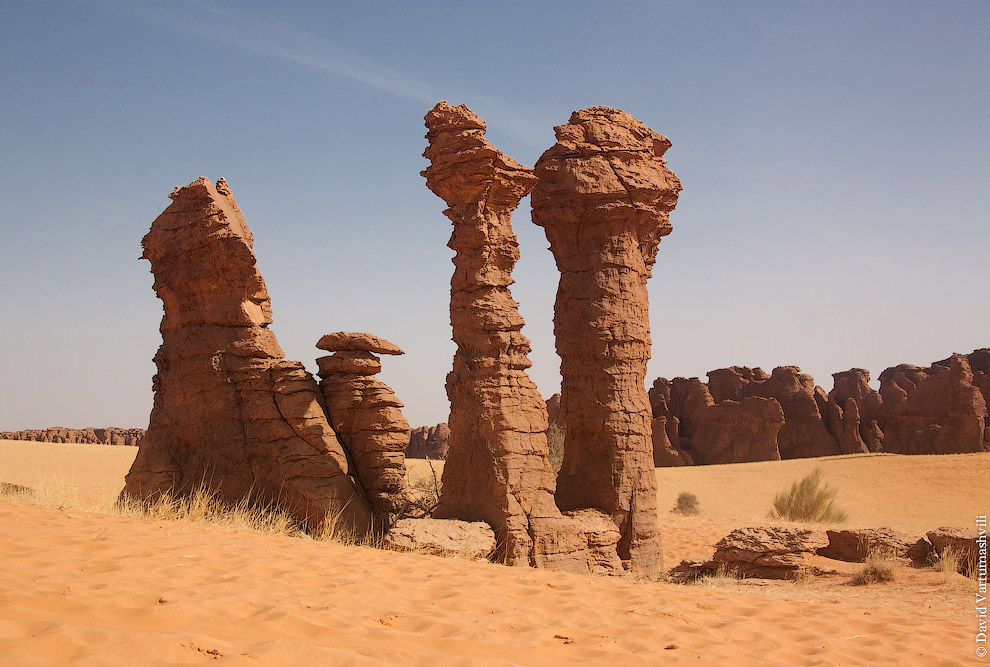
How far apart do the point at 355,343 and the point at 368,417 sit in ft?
3.91

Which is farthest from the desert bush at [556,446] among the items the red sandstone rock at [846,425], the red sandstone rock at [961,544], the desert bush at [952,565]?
the red sandstone rock at [846,425]

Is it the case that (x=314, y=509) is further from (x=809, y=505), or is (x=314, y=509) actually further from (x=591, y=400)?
(x=809, y=505)

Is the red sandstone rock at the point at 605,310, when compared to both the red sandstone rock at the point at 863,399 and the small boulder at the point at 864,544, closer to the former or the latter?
the small boulder at the point at 864,544

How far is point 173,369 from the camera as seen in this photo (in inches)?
477

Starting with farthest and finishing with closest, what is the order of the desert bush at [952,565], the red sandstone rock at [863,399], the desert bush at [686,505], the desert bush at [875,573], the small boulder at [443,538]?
the red sandstone rock at [863,399] → the desert bush at [686,505] → the desert bush at [875,573] → the desert bush at [952,565] → the small boulder at [443,538]

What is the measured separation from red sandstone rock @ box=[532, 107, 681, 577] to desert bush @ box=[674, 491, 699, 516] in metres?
13.7

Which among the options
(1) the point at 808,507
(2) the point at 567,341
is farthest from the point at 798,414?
(2) the point at 567,341

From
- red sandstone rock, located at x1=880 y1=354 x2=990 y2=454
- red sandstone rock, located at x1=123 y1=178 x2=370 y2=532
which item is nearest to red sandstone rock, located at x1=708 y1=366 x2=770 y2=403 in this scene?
red sandstone rock, located at x1=880 y1=354 x2=990 y2=454

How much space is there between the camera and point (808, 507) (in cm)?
2328

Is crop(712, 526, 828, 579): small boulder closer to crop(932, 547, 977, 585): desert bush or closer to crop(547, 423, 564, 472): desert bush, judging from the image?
crop(932, 547, 977, 585): desert bush

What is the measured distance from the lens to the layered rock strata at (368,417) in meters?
11.7

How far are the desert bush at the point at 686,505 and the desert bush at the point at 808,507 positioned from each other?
9.05ft

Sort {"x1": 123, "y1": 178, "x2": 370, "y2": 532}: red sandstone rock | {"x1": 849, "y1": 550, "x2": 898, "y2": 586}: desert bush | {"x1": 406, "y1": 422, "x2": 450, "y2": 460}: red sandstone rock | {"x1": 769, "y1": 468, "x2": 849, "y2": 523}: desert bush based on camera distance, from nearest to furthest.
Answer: {"x1": 123, "y1": 178, "x2": 370, "y2": 532}: red sandstone rock, {"x1": 849, "y1": 550, "x2": 898, "y2": 586}: desert bush, {"x1": 769, "y1": 468, "x2": 849, "y2": 523}: desert bush, {"x1": 406, "y1": 422, "x2": 450, "y2": 460}: red sandstone rock

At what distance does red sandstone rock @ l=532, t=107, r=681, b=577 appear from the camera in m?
12.7
